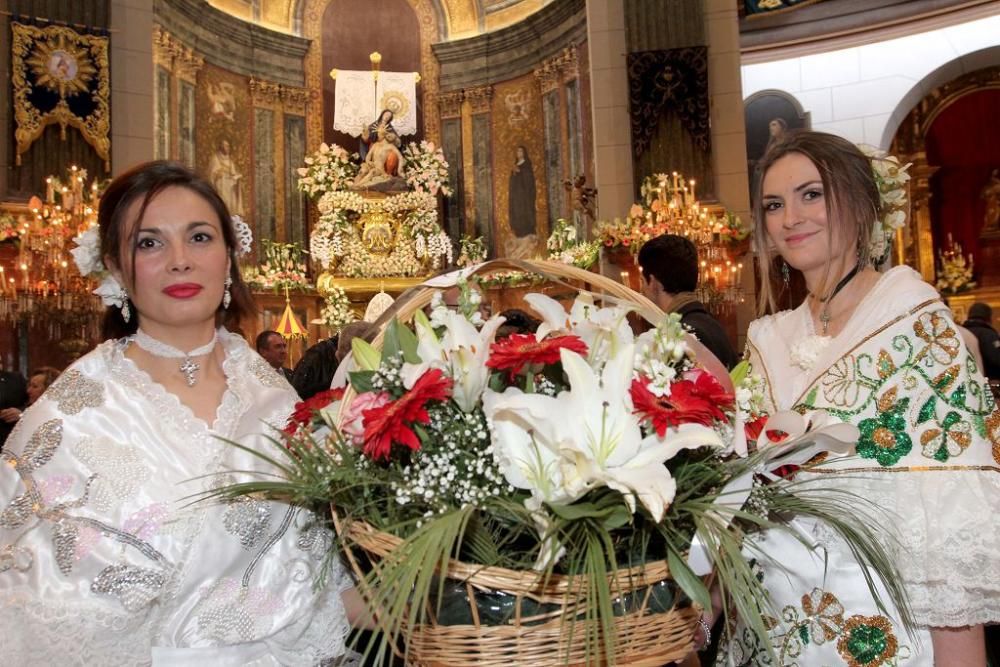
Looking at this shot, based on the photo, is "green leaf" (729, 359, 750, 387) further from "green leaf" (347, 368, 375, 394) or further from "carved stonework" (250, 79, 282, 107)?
"carved stonework" (250, 79, 282, 107)

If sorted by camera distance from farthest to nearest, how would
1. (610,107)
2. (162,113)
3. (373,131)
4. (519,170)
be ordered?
(373,131), (519,170), (162,113), (610,107)

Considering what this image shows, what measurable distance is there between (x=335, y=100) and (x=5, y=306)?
274 inches

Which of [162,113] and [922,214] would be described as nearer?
[162,113]

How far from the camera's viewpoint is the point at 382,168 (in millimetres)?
12516

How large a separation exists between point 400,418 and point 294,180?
12315 millimetres

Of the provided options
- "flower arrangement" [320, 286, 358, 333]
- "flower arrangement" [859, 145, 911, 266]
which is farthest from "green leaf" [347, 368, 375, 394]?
"flower arrangement" [320, 286, 358, 333]

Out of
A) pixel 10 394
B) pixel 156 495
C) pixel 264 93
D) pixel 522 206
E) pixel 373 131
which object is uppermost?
pixel 264 93

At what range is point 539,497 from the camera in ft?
3.50

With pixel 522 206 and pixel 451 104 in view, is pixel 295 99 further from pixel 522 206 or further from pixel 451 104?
pixel 522 206

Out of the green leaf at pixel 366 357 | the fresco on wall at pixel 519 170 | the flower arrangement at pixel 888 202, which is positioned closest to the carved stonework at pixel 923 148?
the fresco on wall at pixel 519 170

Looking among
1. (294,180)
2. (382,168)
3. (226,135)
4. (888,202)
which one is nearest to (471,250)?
(382,168)

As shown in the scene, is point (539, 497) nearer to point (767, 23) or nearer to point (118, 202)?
point (118, 202)

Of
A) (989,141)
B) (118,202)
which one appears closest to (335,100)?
(989,141)

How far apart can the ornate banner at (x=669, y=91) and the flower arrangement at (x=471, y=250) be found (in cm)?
350
